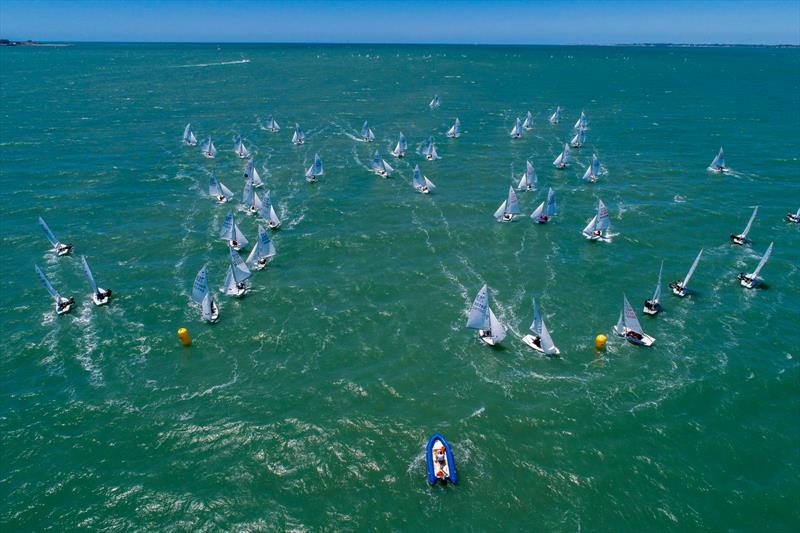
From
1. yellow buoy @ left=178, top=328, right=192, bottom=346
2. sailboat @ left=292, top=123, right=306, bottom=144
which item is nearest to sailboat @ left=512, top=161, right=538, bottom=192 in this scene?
sailboat @ left=292, top=123, right=306, bottom=144

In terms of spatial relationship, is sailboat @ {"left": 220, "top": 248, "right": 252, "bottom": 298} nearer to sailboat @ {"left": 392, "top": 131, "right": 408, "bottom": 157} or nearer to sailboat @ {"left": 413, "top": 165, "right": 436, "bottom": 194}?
sailboat @ {"left": 413, "top": 165, "right": 436, "bottom": 194}

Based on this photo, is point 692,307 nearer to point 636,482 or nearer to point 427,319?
point 636,482

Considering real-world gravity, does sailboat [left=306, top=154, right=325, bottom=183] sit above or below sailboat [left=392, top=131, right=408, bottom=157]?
below

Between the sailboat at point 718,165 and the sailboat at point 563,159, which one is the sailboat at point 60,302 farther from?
the sailboat at point 718,165

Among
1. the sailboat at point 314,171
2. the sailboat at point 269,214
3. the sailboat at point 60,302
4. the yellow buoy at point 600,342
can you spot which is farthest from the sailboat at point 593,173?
the sailboat at point 60,302

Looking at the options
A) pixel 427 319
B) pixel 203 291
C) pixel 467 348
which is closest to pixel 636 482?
pixel 467 348

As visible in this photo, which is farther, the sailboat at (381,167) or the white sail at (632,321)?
the sailboat at (381,167)

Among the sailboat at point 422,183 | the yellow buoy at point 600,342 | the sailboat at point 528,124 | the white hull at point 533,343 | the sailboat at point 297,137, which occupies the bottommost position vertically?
the white hull at point 533,343
